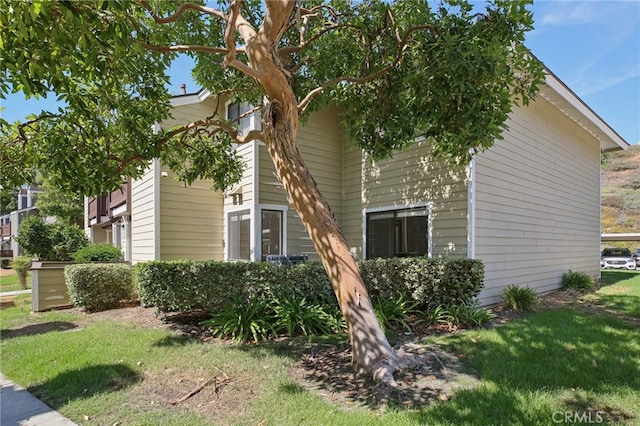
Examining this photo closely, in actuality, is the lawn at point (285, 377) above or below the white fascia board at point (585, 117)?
below

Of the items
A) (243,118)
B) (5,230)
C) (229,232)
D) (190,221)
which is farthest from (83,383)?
(5,230)

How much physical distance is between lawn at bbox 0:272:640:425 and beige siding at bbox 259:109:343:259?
4.38 metres

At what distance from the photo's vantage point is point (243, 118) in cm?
1026

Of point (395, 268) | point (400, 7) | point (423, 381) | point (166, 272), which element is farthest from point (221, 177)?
point (423, 381)

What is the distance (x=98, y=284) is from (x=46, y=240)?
8241 millimetres

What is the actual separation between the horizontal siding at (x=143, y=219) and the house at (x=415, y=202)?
0.04 metres

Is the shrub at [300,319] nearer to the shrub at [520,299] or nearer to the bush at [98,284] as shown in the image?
the shrub at [520,299]

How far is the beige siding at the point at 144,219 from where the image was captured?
9.98 meters

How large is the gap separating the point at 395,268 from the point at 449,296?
3.69 feet

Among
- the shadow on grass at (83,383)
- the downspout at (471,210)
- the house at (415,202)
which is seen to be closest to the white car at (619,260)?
the house at (415,202)

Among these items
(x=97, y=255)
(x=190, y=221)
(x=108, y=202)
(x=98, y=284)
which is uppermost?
(x=108, y=202)

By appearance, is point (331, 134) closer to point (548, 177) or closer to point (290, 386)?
point (548, 177)

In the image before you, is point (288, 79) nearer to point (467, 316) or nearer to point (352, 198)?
point (467, 316)

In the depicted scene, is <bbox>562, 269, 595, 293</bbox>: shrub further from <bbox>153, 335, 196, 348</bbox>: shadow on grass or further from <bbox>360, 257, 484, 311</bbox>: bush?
<bbox>153, 335, 196, 348</bbox>: shadow on grass
